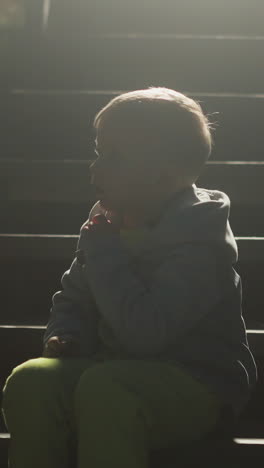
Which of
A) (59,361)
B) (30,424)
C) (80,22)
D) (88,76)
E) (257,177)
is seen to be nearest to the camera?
(30,424)

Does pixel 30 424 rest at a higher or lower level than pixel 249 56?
lower

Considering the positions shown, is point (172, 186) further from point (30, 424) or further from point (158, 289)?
point (30, 424)

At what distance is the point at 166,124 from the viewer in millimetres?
1974

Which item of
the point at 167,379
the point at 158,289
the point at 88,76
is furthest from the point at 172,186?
the point at 88,76

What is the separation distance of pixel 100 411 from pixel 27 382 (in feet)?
0.60

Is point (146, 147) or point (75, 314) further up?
point (146, 147)

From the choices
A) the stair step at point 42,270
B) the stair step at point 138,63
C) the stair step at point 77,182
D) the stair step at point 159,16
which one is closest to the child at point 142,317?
the stair step at point 42,270

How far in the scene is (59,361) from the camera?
1.95m

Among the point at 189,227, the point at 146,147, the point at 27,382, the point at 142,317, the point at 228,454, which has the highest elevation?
the point at 146,147

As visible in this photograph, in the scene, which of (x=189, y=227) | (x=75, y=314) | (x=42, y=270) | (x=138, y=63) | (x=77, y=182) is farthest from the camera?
(x=138, y=63)

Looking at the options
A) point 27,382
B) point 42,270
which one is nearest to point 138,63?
point 42,270

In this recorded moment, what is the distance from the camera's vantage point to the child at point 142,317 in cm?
180

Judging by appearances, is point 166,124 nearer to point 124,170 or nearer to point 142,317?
point 124,170

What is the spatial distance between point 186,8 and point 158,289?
129 inches
